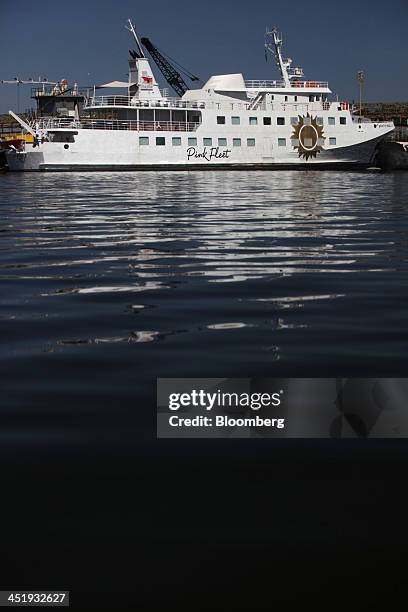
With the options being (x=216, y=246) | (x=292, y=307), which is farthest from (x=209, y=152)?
(x=292, y=307)

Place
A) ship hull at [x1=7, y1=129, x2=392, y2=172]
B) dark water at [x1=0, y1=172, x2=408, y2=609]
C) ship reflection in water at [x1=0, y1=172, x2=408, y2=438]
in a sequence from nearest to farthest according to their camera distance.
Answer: dark water at [x1=0, y1=172, x2=408, y2=609] < ship reflection in water at [x1=0, y1=172, x2=408, y2=438] < ship hull at [x1=7, y1=129, x2=392, y2=172]

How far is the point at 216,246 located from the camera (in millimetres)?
9906

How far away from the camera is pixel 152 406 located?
12.1 feet

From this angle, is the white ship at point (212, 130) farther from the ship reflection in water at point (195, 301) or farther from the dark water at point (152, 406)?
the dark water at point (152, 406)

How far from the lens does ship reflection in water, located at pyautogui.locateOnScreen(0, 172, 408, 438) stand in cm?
436

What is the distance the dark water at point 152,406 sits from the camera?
2352mm

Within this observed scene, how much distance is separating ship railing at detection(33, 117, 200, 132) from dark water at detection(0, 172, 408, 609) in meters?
39.2

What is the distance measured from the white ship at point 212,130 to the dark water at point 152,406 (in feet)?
125

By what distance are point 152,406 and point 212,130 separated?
46.7 meters

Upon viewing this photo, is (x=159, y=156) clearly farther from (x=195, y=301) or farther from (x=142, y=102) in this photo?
(x=195, y=301)

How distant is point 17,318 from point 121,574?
12.2ft
